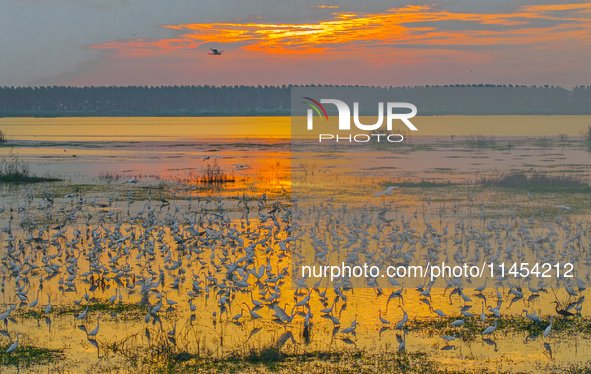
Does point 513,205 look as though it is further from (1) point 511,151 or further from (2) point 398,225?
(1) point 511,151

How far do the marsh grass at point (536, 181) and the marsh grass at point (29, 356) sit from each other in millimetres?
19463

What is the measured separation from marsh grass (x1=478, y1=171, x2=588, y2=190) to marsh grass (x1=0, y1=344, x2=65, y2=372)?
19.5 meters

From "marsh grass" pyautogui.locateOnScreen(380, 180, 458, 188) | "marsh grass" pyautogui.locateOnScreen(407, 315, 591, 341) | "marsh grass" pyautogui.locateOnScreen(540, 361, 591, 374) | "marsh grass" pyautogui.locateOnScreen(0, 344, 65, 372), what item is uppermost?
"marsh grass" pyautogui.locateOnScreen(380, 180, 458, 188)

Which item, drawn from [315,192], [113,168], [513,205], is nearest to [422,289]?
[513,205]

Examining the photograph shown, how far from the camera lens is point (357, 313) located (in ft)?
31.9

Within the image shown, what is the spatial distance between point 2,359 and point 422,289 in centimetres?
637

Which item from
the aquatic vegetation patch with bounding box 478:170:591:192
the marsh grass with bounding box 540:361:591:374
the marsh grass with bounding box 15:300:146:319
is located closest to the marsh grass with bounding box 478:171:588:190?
the aquatic vegetation patch with bounding box 478:170:591:192

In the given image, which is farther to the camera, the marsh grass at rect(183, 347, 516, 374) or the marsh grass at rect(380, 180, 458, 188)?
the marsh grass at rect(380, 180, 458, 188)

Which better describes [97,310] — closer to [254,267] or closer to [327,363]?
[254,267]

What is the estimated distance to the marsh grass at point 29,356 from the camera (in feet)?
26.2

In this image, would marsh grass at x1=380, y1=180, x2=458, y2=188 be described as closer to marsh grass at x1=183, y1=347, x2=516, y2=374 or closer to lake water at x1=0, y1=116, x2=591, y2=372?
lake water at x1=0, y1=116, x2=591, y2=372

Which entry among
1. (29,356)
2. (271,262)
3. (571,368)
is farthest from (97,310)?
(571,368)

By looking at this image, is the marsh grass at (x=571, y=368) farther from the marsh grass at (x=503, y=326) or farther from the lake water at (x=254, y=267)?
the marsh grass at (x=503, y=326)

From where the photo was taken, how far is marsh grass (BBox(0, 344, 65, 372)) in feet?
26.2
